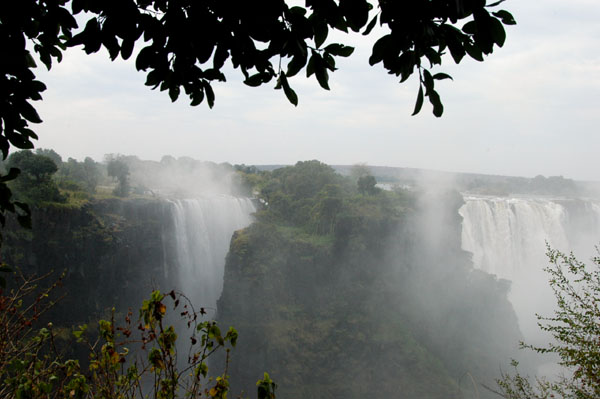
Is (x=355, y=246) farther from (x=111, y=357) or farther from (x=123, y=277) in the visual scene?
(x=111, y=357)

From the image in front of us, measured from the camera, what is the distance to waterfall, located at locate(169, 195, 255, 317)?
81.2ft

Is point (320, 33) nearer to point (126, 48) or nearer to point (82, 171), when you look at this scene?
point (126, 48)

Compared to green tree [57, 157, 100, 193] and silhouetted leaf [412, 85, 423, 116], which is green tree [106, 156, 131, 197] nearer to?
green tree [57, 157, 100, 193]

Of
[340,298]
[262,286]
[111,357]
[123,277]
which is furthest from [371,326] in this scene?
[111,357]

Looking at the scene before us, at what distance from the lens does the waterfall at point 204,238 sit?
24750mm

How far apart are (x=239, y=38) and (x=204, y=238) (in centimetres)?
2508

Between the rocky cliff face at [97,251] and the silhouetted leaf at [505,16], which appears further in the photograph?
the rocky cliff face at [97,251]

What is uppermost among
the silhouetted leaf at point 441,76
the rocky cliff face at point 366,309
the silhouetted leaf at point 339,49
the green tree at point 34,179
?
the silhouetted leaf at point 339,49

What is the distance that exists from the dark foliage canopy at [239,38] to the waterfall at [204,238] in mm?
23582

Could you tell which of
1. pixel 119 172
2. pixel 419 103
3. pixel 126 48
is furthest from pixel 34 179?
pixel 419 103

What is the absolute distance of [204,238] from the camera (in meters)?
25.8

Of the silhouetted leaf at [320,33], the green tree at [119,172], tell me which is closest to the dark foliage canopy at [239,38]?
the silhouetted leaf at [320,33]

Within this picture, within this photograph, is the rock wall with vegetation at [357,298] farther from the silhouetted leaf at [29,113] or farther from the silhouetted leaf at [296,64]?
the silhouetted leaf at [296,64]

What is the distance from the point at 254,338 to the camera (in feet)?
71.7
